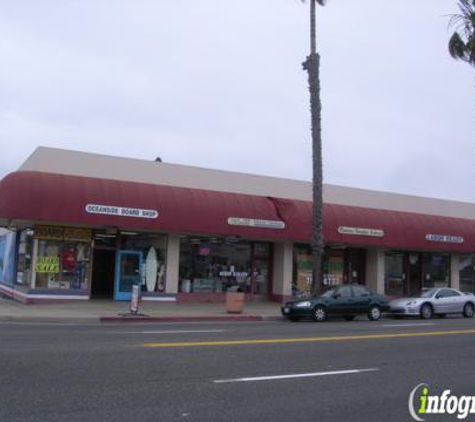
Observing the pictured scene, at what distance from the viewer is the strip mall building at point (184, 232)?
24859 millimetres

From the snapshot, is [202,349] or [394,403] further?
[202,349]

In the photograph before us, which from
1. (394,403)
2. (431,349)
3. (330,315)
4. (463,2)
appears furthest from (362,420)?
(463,2)

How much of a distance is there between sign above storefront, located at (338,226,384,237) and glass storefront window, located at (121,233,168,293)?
8344 mm

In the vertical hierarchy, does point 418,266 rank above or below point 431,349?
above

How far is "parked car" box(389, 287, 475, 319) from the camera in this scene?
25.7 metres

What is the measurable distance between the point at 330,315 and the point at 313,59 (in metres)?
10.7

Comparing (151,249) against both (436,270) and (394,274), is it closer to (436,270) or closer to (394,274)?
(394,274)

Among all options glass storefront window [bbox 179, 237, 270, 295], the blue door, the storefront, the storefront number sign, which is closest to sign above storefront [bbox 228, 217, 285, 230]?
glass storefront window [bbox 179, 237, 270, 295]

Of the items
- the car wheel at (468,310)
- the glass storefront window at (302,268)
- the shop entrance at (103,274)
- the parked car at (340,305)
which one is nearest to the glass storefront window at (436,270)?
the glass storefront window at (302,268)

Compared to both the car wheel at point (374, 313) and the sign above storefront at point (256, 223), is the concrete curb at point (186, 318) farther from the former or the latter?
the sign above storefront at point (256, 223)

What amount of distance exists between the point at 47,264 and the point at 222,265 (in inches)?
322

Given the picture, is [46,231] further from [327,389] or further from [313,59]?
[327,389]

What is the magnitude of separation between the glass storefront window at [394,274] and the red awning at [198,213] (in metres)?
2.62

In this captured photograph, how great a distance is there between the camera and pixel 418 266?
37.4m
